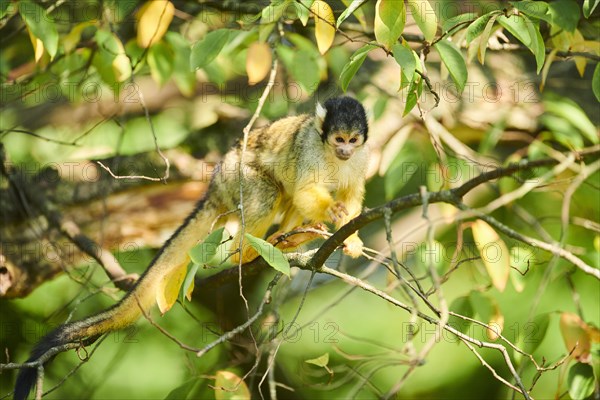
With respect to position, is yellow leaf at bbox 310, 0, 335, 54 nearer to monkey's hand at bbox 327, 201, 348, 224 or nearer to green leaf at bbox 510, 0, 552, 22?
green leaf at bbox 510, 0, 552, 22

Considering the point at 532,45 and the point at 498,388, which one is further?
the point at 498,388

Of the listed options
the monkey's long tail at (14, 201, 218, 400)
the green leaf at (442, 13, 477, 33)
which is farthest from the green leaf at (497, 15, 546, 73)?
the monkey's long tail at (14, 201, 218, 400)

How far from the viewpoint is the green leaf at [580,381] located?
3.60 meters

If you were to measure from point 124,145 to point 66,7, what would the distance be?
69.6 inches

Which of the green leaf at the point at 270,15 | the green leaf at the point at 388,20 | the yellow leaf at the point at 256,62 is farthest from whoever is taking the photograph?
the yellow leaf at the point at 256,62

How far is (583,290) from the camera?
16.5 feet

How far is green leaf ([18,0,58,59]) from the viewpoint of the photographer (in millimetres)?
3514

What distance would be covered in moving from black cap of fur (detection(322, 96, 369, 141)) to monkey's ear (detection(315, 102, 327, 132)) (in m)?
0.02

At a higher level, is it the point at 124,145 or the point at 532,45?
the point at 532,45

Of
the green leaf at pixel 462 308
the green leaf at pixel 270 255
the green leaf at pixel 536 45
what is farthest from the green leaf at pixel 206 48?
the green leaf at pixel 462 308

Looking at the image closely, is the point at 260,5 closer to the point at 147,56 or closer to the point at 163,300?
the point at 147,56

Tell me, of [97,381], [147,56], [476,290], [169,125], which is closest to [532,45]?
[476,290]

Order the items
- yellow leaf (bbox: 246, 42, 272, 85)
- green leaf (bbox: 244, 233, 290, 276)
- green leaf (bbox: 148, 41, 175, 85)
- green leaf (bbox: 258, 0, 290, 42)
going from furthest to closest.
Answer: green leaf (bbox: 148, 41, 175, 85) < yellow leaf (bbox: 246, 42, 272, 85) < green leaf (bbox: 258, 0, 290, 42) < green leaf (bbox: 244, 233, 290, 276)

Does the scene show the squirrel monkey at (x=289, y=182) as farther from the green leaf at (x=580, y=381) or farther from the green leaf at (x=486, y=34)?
the green leaf at (x=580, y=381)
